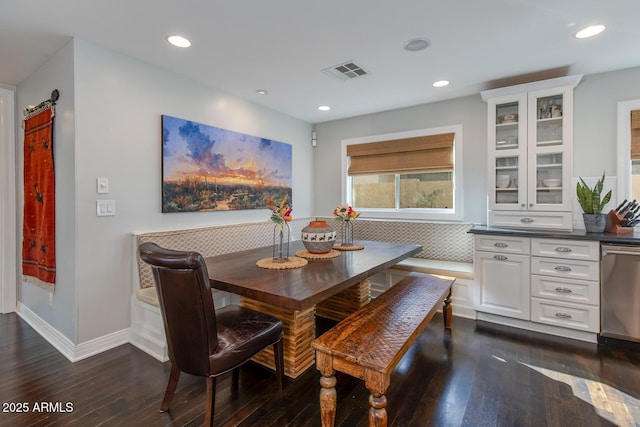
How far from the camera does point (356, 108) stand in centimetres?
406

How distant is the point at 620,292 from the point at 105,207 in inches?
168

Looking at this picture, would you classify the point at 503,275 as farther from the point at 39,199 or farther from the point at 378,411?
the point at 39,199

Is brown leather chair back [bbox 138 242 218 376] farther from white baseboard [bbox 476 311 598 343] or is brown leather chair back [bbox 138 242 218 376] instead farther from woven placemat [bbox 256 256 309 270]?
white baseboard [bbox 476 311 598 343]

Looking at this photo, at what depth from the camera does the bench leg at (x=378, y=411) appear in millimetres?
1348

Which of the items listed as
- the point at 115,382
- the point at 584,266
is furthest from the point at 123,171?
the point at 584,266

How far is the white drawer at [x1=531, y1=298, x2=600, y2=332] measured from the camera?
2525 mm

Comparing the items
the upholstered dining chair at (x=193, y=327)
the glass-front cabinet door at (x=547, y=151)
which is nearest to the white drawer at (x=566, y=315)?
the glass-front cabinet door at (x=547, y=151)

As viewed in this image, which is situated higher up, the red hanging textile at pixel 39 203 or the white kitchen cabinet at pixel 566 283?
the red hanging textile at pixel 39 203

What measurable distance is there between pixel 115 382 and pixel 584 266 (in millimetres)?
3758

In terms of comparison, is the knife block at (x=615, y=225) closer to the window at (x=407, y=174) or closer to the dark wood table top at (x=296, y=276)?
the window at (x=407, y=174)

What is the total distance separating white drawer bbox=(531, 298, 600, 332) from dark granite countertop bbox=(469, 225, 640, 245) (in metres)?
0.59

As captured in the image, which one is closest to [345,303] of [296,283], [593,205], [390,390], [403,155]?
[390,390]

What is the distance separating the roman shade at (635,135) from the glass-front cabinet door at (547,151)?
0.58 metres

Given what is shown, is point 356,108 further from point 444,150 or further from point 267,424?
point 267,424
